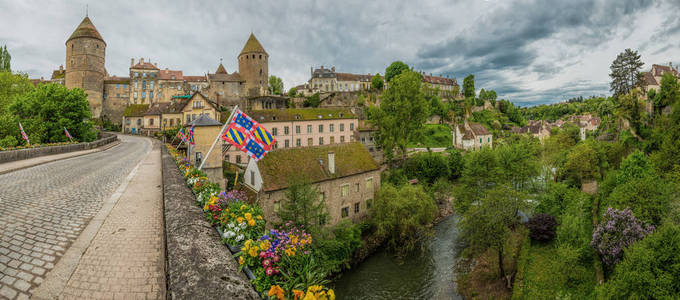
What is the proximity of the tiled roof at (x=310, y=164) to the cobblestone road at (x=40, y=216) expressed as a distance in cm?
929

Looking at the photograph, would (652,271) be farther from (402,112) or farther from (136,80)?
(136,80)

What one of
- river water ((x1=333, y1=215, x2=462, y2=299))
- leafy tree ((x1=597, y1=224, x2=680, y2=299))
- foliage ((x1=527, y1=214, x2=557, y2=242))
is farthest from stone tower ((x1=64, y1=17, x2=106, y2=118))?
leafy tree ((x1=597, y1=224, x2=680, y2=299))

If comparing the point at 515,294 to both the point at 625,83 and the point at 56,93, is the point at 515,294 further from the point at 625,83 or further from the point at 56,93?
the point at 56,93

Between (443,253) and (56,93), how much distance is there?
1691 inches

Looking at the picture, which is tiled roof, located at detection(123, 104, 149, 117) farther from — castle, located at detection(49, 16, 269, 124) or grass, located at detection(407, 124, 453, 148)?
grass, located at detection(407, 124, 453, 148)

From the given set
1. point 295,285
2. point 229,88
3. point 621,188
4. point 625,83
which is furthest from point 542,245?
point 229,88

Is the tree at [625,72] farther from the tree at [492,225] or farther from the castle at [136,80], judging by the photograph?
the castle at [136,80]

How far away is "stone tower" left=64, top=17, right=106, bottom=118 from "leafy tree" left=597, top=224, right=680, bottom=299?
80.1m

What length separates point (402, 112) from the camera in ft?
116

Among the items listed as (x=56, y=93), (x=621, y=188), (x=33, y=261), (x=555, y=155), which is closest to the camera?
(x=33, y=261)

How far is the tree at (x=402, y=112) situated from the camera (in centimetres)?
3531

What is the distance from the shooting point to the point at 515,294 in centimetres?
1667

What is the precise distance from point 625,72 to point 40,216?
5716 centimetres

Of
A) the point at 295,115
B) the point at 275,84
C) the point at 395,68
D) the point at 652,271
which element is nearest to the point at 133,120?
the point at 275,84
